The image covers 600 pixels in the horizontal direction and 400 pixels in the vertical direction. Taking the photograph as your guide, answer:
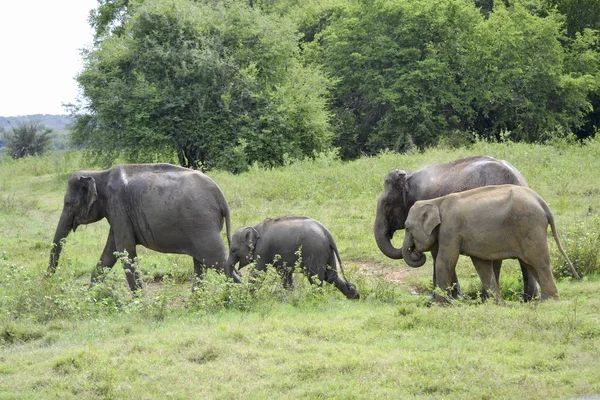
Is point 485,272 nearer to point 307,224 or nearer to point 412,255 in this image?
point 412,255

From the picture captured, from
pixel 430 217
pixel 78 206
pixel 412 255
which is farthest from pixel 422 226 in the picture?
pixel 78 206

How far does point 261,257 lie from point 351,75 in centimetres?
2293

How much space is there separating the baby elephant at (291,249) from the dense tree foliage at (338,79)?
520 inches

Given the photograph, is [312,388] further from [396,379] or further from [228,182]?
[228,182]

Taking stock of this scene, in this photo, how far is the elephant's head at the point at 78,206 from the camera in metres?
11.0

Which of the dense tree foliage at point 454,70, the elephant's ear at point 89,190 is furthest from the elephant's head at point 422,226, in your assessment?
the dense tree foliage at point 454,70

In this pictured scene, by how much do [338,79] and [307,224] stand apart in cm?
2157

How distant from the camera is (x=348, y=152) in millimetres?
33906

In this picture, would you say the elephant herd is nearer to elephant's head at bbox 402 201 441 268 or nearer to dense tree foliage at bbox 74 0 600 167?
elephant's head at bbox 402 201 441 268

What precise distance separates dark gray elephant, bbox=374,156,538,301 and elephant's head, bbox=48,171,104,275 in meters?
3.76

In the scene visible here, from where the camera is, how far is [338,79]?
31234 millimetres

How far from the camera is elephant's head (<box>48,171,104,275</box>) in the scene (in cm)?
1103

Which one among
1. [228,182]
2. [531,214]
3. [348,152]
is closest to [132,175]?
[531,214]

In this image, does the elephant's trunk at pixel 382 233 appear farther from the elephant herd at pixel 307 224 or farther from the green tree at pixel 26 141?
the green tree at pixel 26 141
